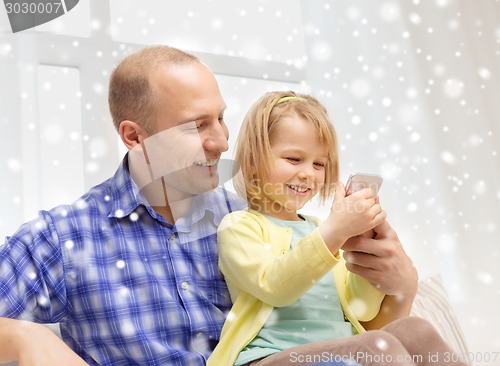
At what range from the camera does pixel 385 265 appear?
1.15 m

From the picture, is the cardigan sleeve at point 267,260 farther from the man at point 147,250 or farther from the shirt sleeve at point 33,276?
the shirt sleeve at point 33,276

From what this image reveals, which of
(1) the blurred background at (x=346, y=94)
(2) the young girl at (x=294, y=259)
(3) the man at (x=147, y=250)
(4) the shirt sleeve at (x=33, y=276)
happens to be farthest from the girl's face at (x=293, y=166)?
(1) the blurred background at (x=346, y=94)

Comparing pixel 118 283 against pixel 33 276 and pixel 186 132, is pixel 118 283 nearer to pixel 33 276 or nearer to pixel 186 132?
pixel 33 276

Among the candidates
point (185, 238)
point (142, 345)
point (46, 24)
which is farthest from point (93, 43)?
point (142, 345)

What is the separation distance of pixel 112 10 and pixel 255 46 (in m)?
0.50

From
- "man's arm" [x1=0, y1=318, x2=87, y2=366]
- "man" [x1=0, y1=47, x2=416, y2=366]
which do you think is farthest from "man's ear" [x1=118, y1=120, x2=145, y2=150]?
"man's arm" [x1=0, y1=318, x2=87, y2=366]

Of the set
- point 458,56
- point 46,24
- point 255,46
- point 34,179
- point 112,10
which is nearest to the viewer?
point 34,179

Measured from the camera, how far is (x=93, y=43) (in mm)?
1903

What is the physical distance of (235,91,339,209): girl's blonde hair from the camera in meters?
1.22

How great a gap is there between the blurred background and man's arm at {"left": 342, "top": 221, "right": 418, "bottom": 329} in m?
0.65

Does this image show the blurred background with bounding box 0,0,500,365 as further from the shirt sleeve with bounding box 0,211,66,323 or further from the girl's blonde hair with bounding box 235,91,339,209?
the girl's blonde hair with bounding box 235,91,339,209

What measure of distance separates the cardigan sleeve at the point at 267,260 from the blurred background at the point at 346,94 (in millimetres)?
737

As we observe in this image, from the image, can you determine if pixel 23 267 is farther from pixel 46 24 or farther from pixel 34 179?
pixel 46 24

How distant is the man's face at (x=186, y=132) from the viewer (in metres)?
1.22
